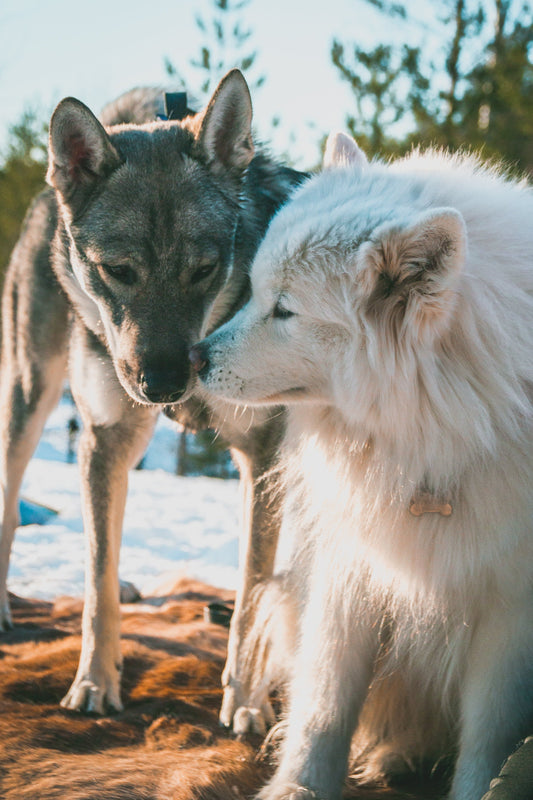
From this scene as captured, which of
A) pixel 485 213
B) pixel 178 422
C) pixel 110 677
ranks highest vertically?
pixel 485 213

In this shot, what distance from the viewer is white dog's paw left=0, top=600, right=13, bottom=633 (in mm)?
3389

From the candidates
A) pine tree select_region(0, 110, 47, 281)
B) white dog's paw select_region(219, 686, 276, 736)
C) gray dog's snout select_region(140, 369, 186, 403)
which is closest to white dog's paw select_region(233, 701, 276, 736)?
white dog's paw select_region(219, 686, 276, 736)

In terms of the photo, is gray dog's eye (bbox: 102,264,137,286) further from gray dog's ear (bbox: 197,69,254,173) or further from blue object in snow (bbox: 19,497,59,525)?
blue object in snow (bbox: 19,497,59,525)

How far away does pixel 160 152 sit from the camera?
2650mm

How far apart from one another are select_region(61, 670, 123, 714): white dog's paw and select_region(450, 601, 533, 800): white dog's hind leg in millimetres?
1380

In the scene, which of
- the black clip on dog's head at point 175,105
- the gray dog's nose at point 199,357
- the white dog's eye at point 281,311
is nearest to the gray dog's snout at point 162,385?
the gray dog's nose at point 199,357

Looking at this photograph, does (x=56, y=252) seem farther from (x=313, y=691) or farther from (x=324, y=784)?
(x=324, y=784)

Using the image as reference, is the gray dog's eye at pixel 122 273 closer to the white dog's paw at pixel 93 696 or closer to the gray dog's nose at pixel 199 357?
the gray dog's nose at pixel 199 357

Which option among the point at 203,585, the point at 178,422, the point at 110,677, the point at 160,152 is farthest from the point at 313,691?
the point at 203,585

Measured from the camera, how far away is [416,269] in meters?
1.58

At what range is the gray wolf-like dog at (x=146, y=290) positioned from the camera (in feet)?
8.16

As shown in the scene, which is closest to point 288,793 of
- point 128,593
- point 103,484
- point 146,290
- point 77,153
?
point 103,484

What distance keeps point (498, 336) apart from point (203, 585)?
301cm

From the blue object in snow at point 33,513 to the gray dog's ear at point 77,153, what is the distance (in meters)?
3.63
